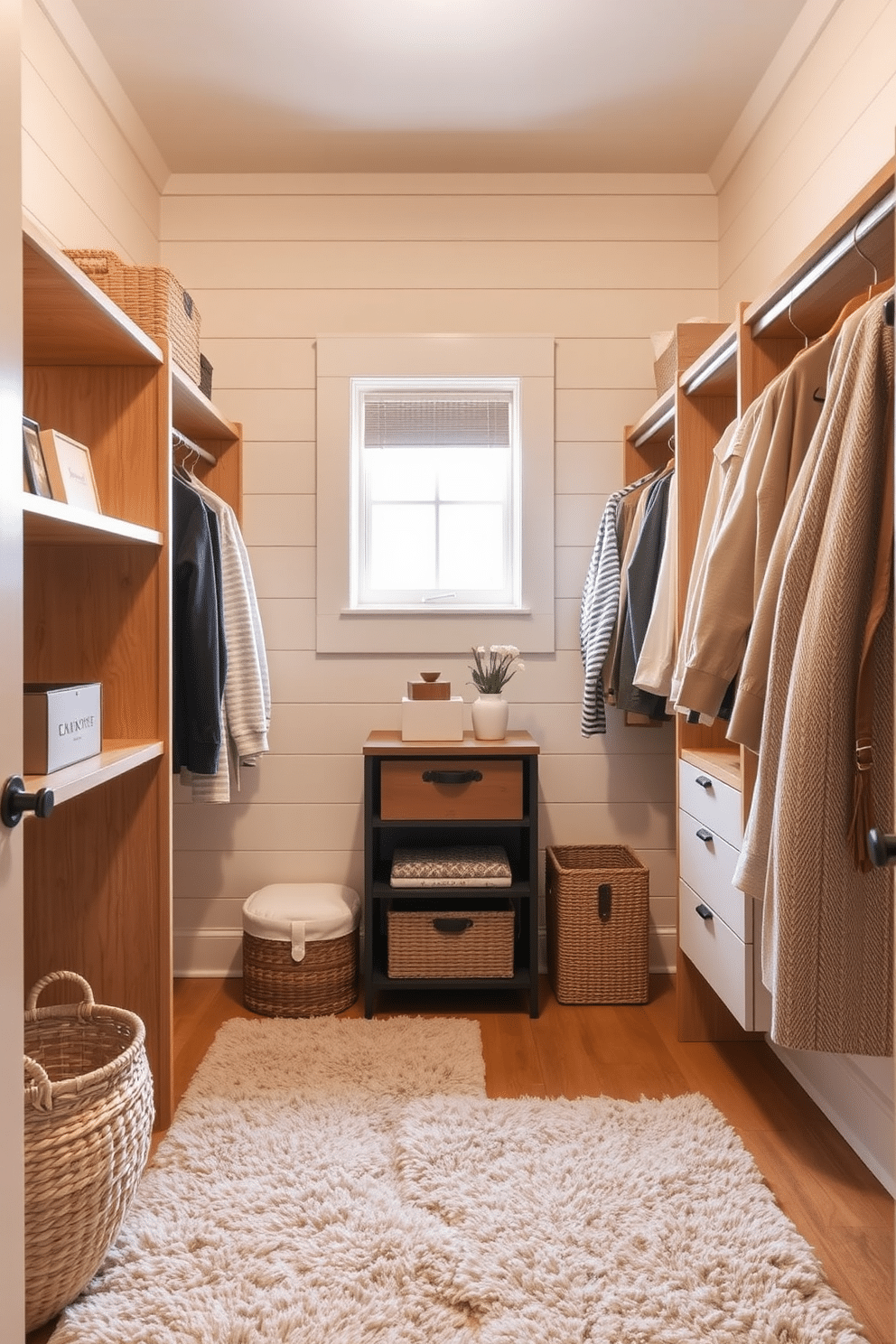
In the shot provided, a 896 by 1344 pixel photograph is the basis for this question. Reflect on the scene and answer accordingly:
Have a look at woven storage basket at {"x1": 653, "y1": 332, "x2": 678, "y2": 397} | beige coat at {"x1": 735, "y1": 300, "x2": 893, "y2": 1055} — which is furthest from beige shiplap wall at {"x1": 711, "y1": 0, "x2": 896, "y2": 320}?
beige coat at {"x1": 735, "y1": 300, "x2": 893, "y2": 1055}

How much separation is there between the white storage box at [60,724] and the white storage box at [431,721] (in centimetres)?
116

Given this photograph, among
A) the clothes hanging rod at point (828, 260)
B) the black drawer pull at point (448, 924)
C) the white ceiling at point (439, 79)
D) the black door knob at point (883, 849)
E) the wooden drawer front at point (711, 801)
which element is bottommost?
the black drawer pull at point (448, 924)

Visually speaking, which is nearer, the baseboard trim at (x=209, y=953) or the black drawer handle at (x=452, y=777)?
the black drawer handle at (x=452, y=777)

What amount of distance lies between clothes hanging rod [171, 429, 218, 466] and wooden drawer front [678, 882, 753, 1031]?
1892 mm

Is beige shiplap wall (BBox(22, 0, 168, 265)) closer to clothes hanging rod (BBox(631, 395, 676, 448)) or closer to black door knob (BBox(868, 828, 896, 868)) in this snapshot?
clothes hanging rod (BBox(631, 395, 676, 448))

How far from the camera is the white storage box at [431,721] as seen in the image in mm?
2865

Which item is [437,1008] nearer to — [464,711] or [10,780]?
[464,711]

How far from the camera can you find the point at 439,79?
8.64 ft

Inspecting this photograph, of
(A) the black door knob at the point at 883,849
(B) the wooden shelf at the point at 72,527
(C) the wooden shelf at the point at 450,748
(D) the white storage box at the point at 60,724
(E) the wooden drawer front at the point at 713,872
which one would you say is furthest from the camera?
(C) the wooden shelf at the point at 450,748

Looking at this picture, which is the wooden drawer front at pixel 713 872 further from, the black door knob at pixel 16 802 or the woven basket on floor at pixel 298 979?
the black door knob at pixel 16 802

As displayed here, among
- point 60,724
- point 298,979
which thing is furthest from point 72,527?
point 298,979

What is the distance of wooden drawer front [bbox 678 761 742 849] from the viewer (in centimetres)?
215

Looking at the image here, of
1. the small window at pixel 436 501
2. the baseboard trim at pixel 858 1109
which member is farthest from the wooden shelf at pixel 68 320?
the baseboard trim at pixel 858 1109

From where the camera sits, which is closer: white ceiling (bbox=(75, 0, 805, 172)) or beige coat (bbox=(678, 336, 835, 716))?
beige coat (bbox=(678, 336, 835, 716))
